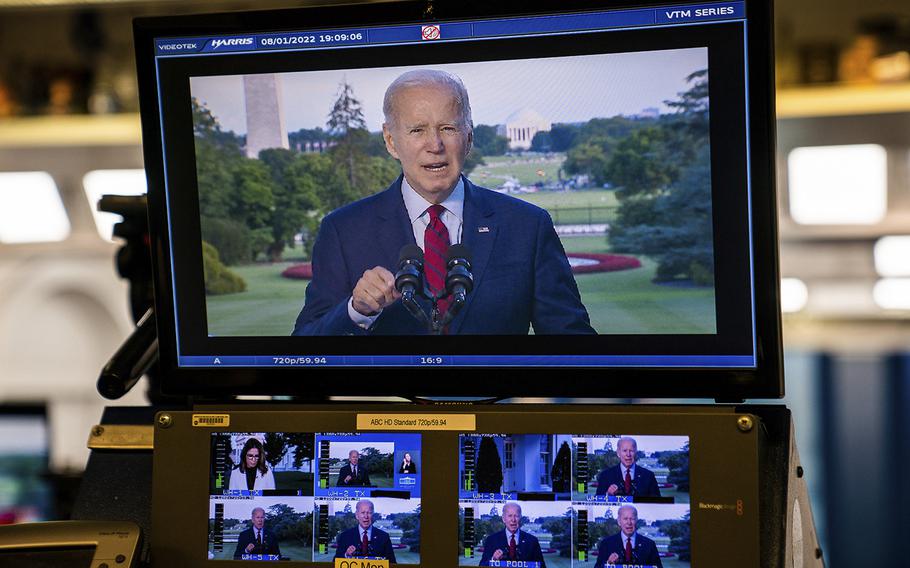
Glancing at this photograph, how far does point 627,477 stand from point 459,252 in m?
→ 0.31

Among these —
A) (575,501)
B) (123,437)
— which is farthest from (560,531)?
(123,437)

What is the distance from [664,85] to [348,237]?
0.40 m

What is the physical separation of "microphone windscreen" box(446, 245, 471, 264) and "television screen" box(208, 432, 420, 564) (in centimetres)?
21

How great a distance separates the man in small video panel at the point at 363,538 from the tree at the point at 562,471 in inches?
7.9

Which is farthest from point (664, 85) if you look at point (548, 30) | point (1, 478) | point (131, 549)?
point (1, 478)

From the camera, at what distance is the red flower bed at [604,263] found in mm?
1147

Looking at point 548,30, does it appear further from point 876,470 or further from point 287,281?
point 876,470

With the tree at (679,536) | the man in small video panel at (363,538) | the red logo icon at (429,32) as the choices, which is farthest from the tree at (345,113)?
the tree at (679,536)

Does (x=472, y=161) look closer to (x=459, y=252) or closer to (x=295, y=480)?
(x=459, y=252)

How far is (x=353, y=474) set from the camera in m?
1.19

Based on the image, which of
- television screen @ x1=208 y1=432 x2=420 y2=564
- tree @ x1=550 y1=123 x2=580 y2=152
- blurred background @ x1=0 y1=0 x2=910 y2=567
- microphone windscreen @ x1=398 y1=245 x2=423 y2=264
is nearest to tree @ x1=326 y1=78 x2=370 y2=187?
microphone windscreen @ x1=398 y1=245 x2=423 y2=264

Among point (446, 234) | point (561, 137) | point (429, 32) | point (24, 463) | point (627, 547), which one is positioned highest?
point (429, 32)

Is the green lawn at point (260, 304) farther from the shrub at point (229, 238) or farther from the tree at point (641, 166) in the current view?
the tree at point (641, 166)

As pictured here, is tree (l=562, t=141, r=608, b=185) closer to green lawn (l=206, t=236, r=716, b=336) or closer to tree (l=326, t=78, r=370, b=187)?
green lawn (l=206, t=236, r=716, b=336)
